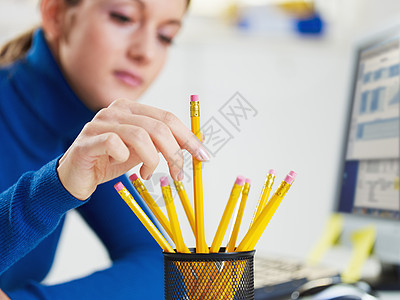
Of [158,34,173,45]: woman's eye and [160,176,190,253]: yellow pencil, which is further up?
[158,34,173,45]: woman's eye

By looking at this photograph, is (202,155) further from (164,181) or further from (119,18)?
(119,18)

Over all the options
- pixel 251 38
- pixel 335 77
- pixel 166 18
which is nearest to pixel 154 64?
pixel 166 18

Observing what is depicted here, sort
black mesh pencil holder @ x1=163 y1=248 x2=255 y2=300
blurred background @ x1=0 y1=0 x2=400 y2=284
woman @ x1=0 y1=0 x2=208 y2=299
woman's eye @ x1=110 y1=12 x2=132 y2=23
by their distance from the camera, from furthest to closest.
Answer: blurred background @ x1=0 y1=0 x2=400 y2=284, woman's eye @ x1=110 y1=12 x2=132 y2=23, woman @ x1=0 y1=0 x2=208 y2=299, black mesh pencil holder @ x1=163 y1=248 x2=255 y2=300

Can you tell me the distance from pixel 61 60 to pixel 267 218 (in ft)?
1.76

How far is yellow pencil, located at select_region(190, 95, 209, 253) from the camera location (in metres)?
0.35

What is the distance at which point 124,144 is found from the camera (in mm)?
355

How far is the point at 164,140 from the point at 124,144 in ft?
0.10

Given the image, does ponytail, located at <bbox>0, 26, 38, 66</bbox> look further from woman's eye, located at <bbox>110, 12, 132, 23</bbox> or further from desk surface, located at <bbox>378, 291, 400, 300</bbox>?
desk surface, located at <bbox>378, 291, 400, 300</bbox>

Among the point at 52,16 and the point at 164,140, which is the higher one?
the point at 52,16

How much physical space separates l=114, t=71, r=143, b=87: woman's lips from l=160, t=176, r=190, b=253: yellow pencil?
403 mm

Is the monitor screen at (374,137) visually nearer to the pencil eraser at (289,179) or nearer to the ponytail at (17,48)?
the pencil eraser at (289,179)

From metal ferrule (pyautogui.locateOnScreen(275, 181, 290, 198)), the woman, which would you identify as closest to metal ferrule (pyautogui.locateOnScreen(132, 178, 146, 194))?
metal ferrule (pyautogui.locateOnScreen(275, 181, 290, 198))

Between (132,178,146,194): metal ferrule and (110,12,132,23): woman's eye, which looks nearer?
(132,178,146,194): metal ferrule

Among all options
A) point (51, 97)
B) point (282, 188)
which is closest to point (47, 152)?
point (51, 97)
